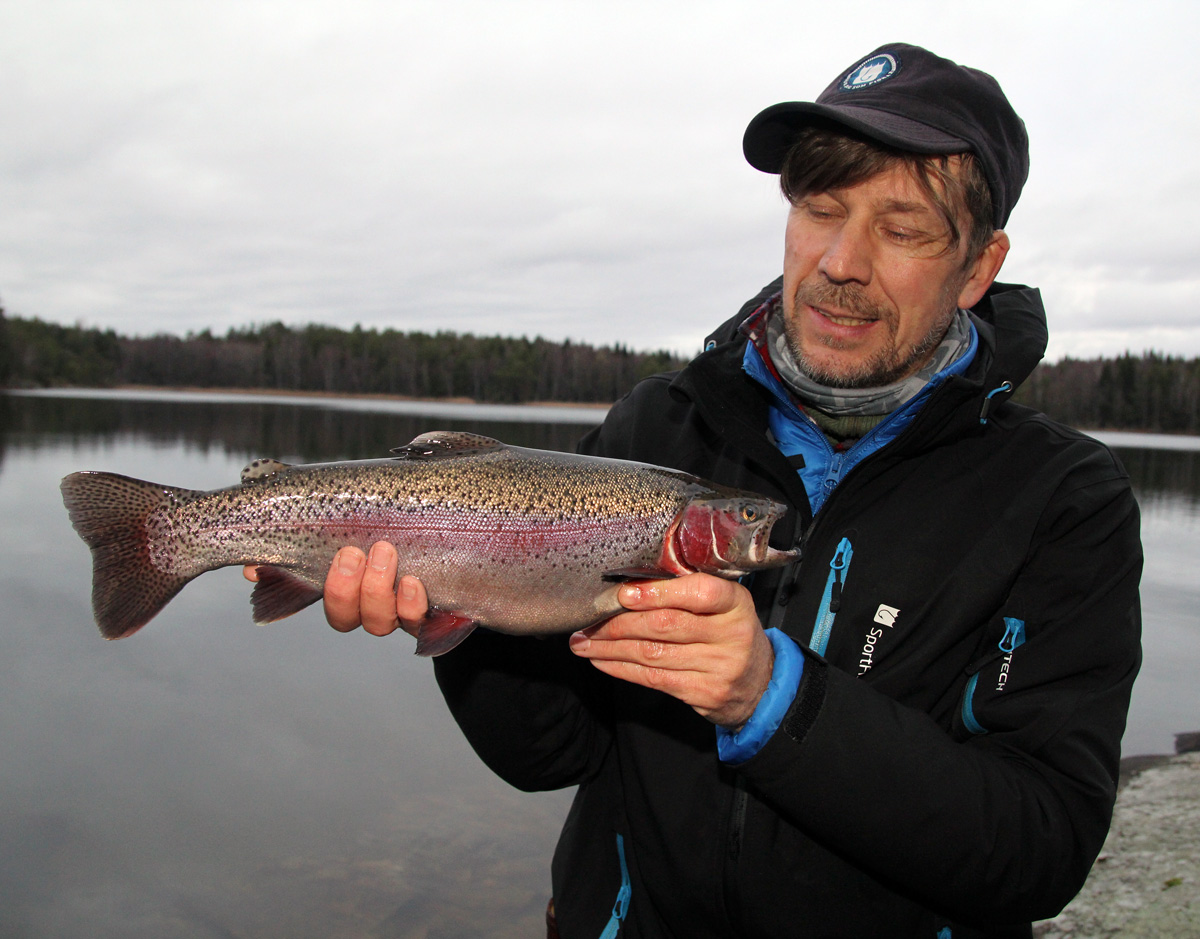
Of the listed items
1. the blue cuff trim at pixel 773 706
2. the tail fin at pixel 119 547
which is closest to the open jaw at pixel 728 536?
the blue cuff trim at pixel 773 706

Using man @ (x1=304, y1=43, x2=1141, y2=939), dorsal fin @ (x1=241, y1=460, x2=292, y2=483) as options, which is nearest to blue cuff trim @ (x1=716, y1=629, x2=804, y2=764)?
man @ (x1=304, y1=43, x2=1141, y2=939)

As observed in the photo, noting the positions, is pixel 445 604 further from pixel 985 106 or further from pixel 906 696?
pixel 985 106

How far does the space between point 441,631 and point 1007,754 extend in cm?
183

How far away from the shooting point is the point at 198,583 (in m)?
13.5

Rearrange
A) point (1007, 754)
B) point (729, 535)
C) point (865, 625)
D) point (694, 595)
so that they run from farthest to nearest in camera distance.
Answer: point (729, 535), point (865, 625), point (1007, 754), point (694, 595)

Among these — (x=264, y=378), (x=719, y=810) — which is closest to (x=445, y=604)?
(x=719, y=810)

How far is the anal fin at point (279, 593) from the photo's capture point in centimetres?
302

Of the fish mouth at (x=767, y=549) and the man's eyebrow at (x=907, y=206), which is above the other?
the man's eyebrow at (x=907, y=206)

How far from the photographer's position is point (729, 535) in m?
2.73

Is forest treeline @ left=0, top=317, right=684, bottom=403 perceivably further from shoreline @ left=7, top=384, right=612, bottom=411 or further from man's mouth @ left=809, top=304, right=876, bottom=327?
man's mouth @ left=809, top=304, right=876, bottom=327

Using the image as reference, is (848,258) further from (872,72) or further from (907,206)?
(872,72)

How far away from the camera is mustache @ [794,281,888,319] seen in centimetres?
284

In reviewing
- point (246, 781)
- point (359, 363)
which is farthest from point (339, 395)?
point (246, 781)

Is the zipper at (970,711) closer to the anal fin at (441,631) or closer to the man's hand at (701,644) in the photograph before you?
the man's hand at (701,644)
